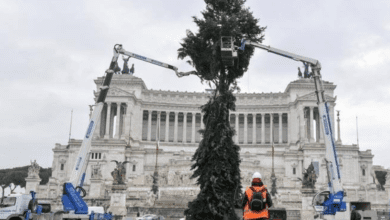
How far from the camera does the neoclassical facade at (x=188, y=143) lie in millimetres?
62219

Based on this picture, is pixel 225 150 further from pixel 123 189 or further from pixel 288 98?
pixel 288 98

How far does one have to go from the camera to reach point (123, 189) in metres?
45.7

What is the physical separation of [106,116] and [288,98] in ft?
129

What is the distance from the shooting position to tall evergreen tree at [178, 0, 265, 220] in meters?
22.1

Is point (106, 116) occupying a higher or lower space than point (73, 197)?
higher

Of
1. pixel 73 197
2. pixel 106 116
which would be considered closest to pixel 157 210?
pixel 73 197

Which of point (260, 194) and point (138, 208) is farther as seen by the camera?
point (138, 208)

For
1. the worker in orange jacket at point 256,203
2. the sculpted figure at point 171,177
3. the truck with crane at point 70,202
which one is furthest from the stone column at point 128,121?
the worker in orange jacket at point 256,203

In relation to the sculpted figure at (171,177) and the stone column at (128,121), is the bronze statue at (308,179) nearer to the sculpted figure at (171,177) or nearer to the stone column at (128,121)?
the sculpted figure at (171,177)

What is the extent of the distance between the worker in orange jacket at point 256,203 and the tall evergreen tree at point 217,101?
11271 millimetres

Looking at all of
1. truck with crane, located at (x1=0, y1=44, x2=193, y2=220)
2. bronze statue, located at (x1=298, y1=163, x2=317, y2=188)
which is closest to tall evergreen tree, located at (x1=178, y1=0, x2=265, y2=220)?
truck with crane, located at (x1=0, y1=44, x2=193, y2=220)

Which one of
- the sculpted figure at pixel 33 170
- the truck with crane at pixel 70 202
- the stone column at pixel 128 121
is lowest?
the truck with crane at pixel 70 202

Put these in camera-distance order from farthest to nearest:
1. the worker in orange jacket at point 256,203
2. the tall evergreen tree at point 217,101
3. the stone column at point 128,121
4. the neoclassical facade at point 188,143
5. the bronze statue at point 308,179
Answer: the stone column at point 128,121 < the neoclassical facade at point 188,143 < the bronze statue at point 308,179 < the tall evergreen tree at point 217,101 < the worker in orange jacket at point 256,203

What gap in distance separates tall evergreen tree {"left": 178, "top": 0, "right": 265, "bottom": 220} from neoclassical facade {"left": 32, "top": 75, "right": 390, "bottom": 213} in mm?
32473
